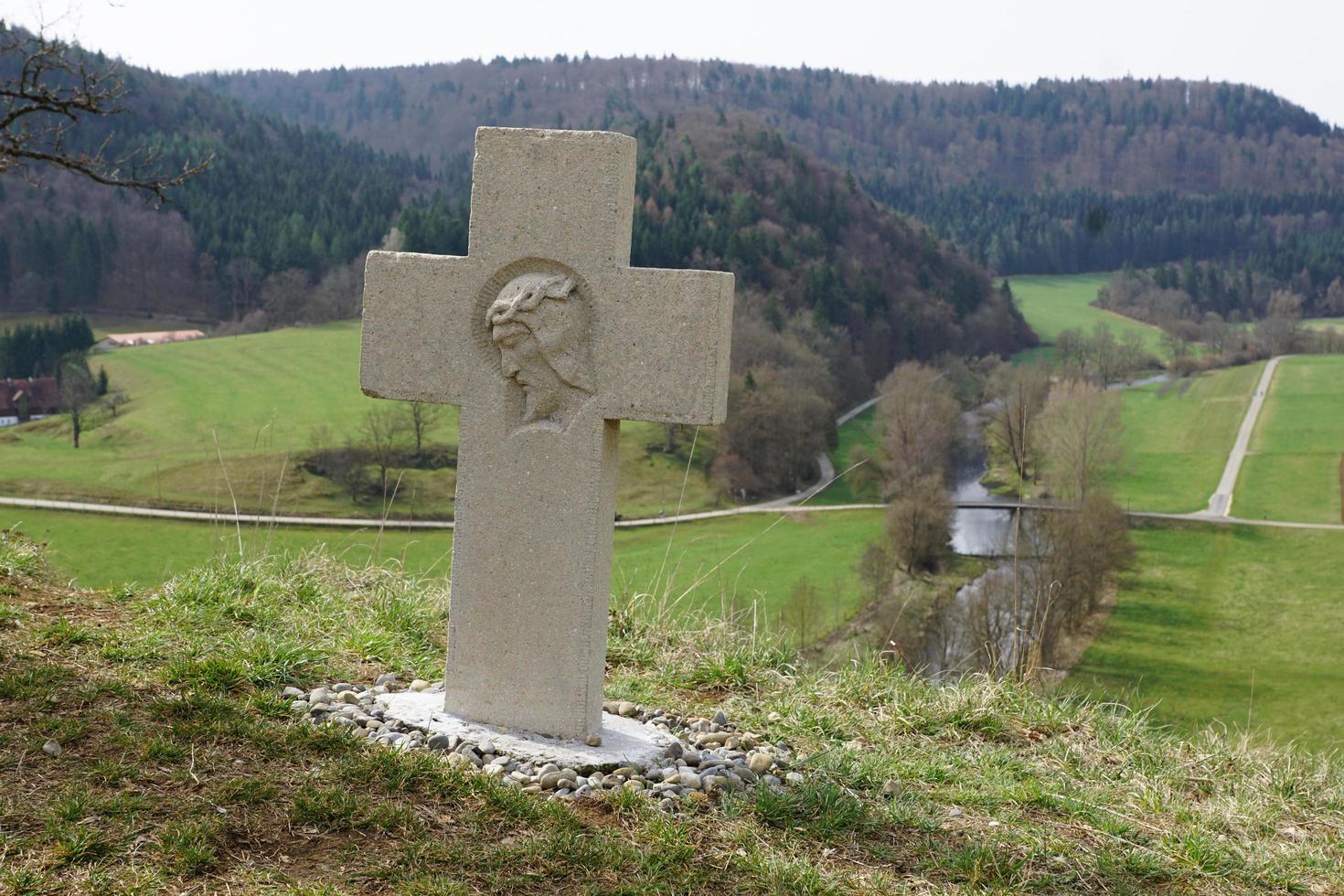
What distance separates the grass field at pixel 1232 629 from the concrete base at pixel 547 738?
26.0m

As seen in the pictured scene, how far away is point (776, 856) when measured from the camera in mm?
3697

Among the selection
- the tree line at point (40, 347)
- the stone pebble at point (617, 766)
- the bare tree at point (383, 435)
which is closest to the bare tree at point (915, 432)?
the bare tree at point (383, 435)

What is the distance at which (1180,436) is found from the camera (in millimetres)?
65125

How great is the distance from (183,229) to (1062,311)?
224 feet

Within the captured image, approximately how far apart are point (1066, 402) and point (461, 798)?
55.8 m

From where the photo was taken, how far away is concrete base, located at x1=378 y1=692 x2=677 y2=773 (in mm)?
4488

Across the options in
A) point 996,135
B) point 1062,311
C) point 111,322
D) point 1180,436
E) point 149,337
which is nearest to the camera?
point 1180,436

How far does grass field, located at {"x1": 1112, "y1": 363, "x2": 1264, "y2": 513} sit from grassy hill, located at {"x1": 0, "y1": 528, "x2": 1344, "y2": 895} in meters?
52.6

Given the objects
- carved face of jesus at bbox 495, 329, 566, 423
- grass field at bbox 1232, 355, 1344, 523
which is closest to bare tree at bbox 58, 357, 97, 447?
carved face of jesus at bbox 495, 329, 566, 423

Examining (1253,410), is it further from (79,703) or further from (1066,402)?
(79,703)

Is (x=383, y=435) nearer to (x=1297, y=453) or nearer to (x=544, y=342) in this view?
(x=544, y=342)

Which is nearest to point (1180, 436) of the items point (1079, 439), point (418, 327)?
point (1079, 439)

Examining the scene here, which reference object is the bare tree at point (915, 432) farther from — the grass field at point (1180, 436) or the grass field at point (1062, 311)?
the grass field at point (1062, 311)

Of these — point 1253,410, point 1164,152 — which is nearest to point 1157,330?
point 1253,410
